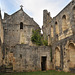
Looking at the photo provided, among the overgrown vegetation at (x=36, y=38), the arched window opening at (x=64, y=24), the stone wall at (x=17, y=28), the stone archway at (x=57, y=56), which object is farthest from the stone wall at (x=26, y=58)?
the stone wall at (x=17, y=28)

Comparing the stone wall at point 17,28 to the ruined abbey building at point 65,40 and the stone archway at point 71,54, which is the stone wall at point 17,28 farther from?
the stone archway at point 71,54

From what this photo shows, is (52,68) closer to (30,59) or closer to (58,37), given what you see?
(30,59)

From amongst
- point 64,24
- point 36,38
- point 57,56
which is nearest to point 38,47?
point 57,56

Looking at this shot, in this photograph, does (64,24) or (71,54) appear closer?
(71,54)

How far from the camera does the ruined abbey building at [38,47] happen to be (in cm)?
1260

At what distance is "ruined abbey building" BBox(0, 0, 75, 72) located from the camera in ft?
41.3

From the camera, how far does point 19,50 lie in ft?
48.9

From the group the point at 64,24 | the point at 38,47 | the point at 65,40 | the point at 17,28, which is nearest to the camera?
the point at 65,40

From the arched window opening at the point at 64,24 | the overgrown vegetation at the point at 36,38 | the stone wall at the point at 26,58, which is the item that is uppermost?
the arched window opening at the point at 64,24

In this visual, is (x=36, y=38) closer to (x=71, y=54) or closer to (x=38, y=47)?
(x=38, y=47)

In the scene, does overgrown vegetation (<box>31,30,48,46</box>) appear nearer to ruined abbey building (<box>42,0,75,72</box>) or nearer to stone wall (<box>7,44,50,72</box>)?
ruined abbey building (<box>42,0,75,72</box>)

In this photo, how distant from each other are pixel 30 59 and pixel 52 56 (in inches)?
148

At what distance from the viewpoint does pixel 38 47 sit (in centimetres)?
1588

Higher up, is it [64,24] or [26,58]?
[64,24]
